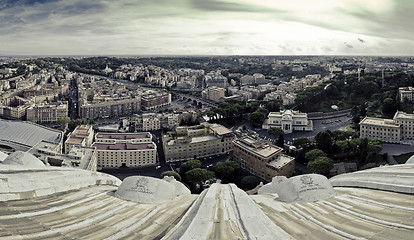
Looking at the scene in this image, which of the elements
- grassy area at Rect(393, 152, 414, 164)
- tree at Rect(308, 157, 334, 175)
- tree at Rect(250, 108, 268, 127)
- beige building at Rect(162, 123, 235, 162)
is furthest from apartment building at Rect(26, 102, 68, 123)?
grassy area at Rect(393, 152, 414, 164)

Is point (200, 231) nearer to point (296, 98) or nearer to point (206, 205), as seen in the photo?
point (206, 205)

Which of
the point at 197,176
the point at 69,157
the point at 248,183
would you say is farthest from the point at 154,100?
the point at 248,183

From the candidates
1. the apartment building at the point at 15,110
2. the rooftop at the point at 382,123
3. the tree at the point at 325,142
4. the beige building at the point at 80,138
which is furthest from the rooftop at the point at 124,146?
the apartment building at the point at 15,110

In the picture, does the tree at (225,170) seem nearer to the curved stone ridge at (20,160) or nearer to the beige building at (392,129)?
the curved stone ridge at (20,160)

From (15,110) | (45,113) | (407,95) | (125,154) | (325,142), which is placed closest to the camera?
(125,154)

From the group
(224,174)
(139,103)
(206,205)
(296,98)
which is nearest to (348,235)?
(206,205)

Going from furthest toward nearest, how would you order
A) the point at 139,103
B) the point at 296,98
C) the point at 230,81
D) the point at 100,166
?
the point at 230,81, the point at 139,103, the point at 296,98, the point at 100,166

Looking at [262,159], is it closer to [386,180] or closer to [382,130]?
[382,130]
